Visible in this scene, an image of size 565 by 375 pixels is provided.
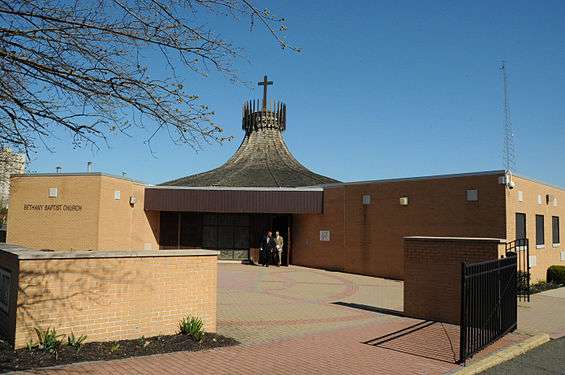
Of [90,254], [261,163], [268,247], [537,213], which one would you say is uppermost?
[261,163]

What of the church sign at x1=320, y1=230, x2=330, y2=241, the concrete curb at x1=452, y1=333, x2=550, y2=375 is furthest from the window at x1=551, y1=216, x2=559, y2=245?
the concrete curb at x1=452, y1=333, x2=550, y2=375

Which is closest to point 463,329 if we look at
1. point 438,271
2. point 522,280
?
point 438,271

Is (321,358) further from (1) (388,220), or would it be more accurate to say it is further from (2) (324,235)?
(2) (324,235)

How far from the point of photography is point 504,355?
814 cm

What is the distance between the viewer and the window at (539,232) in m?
19.1

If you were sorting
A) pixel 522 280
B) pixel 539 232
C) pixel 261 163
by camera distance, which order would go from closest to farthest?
1. pixel 522 280
2. pixel 539 232
3. pixel 261 163

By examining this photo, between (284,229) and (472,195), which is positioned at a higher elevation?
(472,195)

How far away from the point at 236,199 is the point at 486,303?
15967 mm

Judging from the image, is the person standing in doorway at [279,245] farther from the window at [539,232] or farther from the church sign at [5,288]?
the church sign at [5,288]

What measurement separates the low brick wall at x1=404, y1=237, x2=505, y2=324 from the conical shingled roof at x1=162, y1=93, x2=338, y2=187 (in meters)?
16.7

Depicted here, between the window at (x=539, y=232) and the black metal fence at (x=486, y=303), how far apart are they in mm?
9923

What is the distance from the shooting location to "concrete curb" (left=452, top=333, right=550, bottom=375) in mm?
7316

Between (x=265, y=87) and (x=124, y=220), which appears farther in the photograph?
(x=265, y=87)

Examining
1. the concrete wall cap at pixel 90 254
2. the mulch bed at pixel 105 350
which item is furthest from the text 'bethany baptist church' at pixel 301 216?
the mulch bed at pixel 105 350
